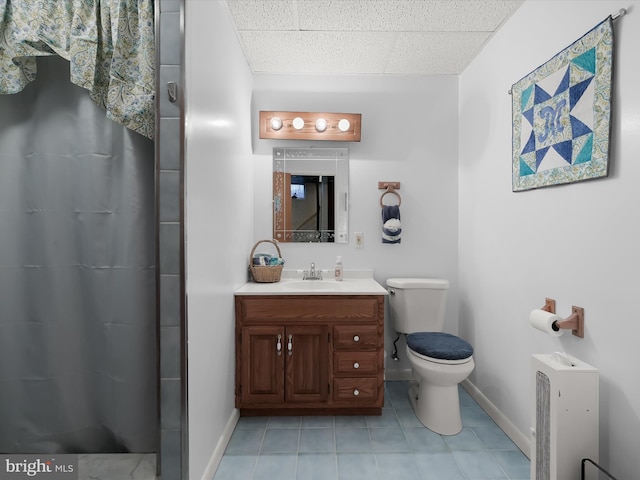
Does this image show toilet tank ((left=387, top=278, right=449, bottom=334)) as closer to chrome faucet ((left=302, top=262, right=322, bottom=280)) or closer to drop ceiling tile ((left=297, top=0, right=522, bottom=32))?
chrome faucet ((left=302, top=262, right=322, bottom=280))

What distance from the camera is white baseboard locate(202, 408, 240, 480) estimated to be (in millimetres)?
1571

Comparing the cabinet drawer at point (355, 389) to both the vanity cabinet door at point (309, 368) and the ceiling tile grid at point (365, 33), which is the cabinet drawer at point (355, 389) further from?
the ceiling tile grid at point (365, 33)

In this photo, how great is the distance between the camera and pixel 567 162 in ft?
4.80

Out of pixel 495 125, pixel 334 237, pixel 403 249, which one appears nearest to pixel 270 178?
pixel 334 237

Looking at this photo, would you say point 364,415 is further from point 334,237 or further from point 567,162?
point 567,162

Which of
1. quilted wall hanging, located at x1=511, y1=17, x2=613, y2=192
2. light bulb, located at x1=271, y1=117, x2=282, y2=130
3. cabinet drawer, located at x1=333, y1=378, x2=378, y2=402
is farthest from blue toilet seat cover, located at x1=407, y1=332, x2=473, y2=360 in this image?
light bulb, located at x1=271, y1=117, x2=282, y2=130

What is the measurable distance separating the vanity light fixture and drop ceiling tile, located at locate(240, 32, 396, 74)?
0.34 meters

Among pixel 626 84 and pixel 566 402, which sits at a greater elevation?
pixel 626 84

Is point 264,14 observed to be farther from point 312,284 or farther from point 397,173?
point 312,284

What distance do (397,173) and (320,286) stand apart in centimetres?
110

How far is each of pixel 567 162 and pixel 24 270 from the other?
2.39 metres

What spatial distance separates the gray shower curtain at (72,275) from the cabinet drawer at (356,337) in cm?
106

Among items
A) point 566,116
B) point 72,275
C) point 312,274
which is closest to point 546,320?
point 566,116

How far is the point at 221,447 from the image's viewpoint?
1767 mm
